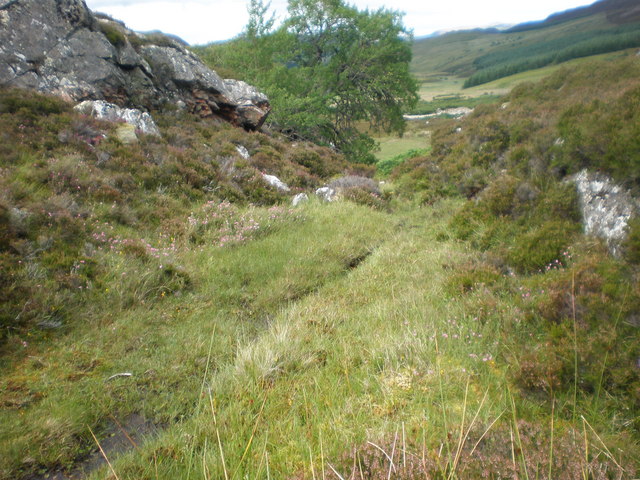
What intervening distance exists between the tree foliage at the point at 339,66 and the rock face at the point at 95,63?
6.67 m

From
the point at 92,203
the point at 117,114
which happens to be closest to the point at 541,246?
the point at 92,203

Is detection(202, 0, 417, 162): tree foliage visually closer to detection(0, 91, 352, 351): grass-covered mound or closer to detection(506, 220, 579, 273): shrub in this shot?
detection(0, 91, 352, 351): grass-covered mound

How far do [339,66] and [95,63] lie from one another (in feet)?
50.3

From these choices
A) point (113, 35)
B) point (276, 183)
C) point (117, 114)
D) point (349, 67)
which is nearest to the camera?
point (117, 114)

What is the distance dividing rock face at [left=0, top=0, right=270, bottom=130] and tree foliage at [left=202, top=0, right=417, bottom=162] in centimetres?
667

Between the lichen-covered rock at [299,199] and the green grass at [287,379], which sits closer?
the green grass at [287,379]

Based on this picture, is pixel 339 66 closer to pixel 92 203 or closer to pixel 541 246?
pixel 92 203

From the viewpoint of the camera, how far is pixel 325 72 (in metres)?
22.8

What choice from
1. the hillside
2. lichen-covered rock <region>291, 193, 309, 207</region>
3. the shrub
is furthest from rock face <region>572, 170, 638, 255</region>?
lichen-covered rock <region>291, 193, 309, 207</region>

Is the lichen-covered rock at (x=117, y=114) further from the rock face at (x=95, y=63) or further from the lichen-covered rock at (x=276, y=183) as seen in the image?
the lichen-covered rock at (x=276, y=183)

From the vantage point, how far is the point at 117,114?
11.2m

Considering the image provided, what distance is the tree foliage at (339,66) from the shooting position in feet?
73.6

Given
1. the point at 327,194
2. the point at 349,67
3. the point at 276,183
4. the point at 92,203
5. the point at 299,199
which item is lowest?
the point at 327,194

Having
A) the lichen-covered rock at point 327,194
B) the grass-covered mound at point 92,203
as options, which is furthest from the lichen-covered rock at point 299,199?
the lichen-covered rock at point 327,194
